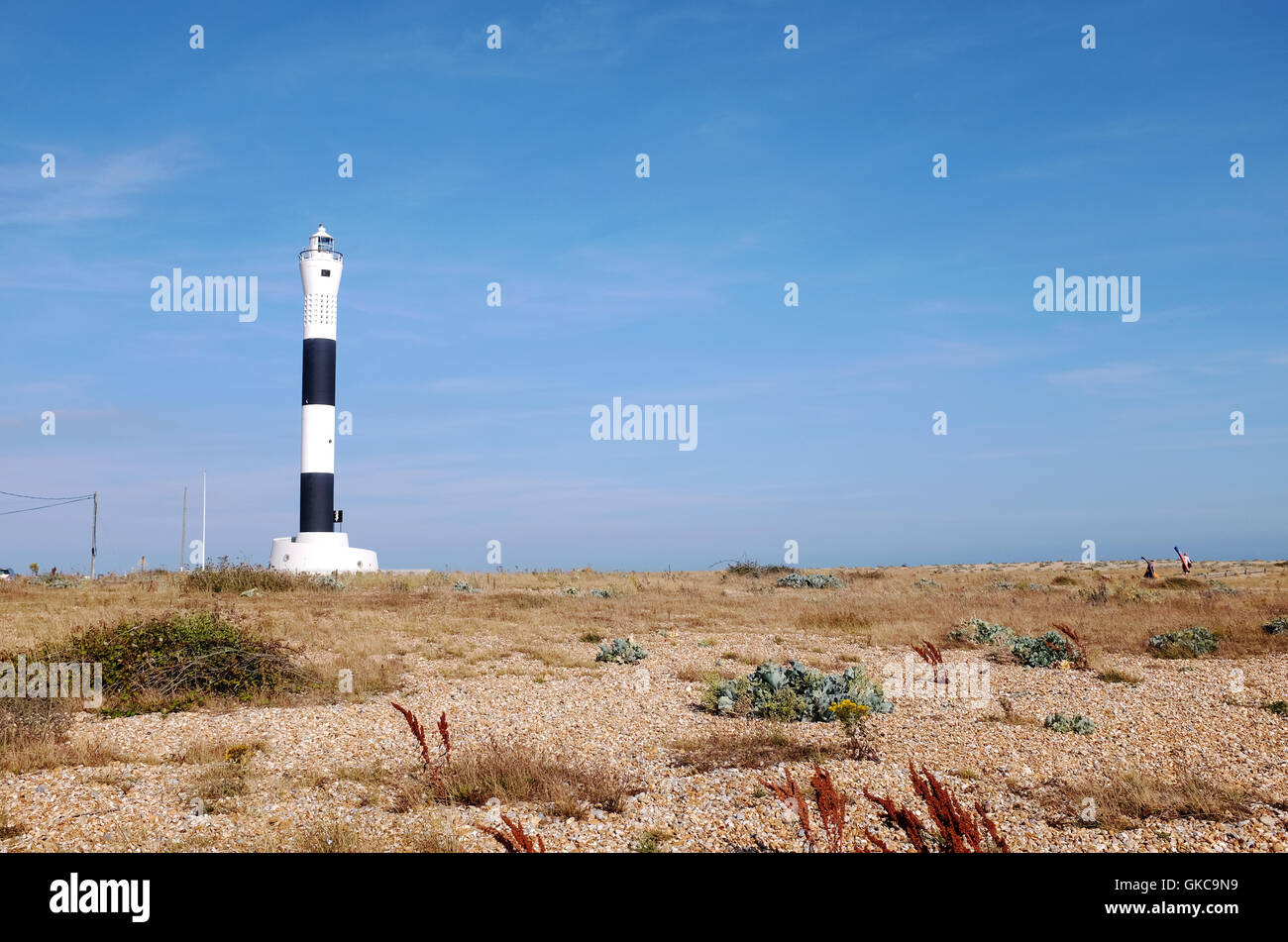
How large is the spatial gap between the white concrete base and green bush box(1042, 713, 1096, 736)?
33.8 meters

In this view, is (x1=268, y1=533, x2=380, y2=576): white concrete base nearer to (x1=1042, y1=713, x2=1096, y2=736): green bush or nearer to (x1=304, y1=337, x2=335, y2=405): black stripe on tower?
(x1=304, y1=337, x2=335, y2=405): black stripe on tower

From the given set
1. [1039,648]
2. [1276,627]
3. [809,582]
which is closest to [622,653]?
[1039,648]

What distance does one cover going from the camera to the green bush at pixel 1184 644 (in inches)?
686

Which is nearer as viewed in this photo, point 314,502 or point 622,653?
point 622,653

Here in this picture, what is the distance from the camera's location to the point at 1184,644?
17672 millimetres

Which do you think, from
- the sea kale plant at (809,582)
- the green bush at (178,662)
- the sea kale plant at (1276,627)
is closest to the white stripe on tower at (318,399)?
the sea kale plant at (809,582)

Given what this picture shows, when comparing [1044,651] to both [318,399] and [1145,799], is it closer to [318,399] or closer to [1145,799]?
[1145,799]

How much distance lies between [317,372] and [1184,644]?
118ft

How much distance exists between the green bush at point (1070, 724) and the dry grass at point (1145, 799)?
225 cm

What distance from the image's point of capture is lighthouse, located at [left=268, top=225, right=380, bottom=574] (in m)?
40.5

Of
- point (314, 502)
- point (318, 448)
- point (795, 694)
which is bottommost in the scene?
point (795, 694)

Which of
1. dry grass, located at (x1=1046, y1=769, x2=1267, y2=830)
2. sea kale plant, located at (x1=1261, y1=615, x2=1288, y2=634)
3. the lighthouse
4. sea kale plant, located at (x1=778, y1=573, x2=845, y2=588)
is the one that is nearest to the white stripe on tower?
the lighthouse

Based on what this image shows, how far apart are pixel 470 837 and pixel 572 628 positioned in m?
14.9
